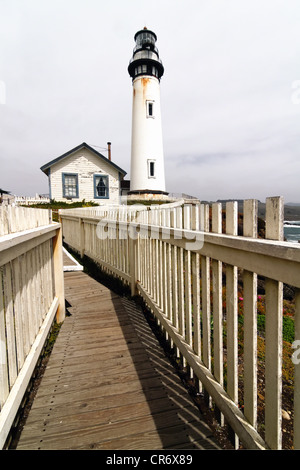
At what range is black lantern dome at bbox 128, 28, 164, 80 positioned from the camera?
26002 millimetres

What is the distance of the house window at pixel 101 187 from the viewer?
20.1 meters

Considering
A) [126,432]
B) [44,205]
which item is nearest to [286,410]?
[126,432]

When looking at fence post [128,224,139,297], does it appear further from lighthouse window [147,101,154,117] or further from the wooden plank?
lighthouse window [147,101,154,117]

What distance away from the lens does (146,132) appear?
981 inches

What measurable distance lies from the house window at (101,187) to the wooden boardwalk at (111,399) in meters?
17.9

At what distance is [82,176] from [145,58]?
16.5 m

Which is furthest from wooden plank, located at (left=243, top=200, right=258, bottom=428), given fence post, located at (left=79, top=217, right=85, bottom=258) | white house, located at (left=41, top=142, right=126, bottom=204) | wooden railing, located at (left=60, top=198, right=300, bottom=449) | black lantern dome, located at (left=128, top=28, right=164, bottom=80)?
black lantern dome, located at (left=128, top=28, right=164, bottom=80)

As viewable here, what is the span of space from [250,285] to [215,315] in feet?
1.79

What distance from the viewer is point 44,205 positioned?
733 inches

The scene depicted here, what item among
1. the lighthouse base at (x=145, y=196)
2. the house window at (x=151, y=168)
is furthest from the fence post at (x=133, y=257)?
the house window at (x=151, y=168)

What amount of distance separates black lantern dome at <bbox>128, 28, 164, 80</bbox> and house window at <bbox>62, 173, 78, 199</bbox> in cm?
1507
